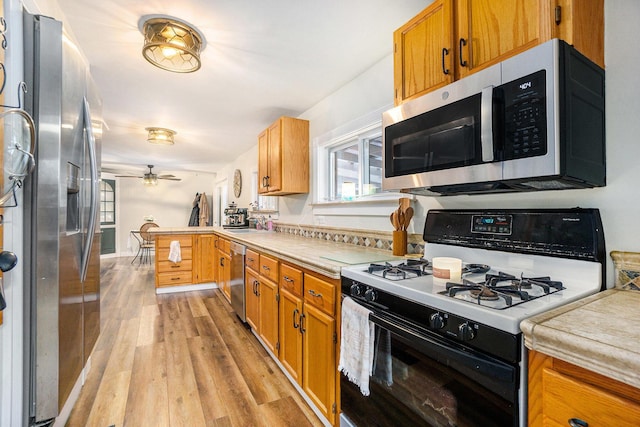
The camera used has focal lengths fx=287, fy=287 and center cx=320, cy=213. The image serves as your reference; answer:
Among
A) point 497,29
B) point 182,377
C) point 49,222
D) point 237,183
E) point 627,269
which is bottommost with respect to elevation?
point 182,377

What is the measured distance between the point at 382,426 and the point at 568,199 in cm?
116

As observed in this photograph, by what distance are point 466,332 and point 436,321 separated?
97 millimetres

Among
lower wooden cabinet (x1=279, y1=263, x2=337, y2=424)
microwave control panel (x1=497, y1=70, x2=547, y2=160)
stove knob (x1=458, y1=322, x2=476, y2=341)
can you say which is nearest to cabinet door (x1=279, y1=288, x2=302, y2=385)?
lower wooden cabinet (x1=279, y1=263, x2=337, y2=424)

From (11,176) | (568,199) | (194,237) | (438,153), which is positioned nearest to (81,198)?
(11,176)

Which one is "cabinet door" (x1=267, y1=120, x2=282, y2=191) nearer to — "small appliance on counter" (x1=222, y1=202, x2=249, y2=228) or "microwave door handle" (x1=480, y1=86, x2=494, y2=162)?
"small appliance on counter" (x1=222, y1=202, x2=249, y2=228)

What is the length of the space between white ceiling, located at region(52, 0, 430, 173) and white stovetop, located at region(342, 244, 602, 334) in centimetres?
130

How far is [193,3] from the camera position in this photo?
5.09 feet

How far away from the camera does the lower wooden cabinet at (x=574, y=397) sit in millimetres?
573

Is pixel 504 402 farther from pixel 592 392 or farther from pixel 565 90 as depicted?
pixel 565 90

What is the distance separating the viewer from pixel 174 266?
4199mm

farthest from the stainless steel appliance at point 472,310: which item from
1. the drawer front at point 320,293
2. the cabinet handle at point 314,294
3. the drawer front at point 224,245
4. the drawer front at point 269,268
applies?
the drawer front at point 224,245

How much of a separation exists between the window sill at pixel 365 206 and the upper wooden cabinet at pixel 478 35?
0.70 meters

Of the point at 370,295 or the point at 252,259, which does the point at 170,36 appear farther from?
the point at 370,295

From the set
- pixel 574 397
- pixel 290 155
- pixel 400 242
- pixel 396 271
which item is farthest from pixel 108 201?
pixel 574 397
